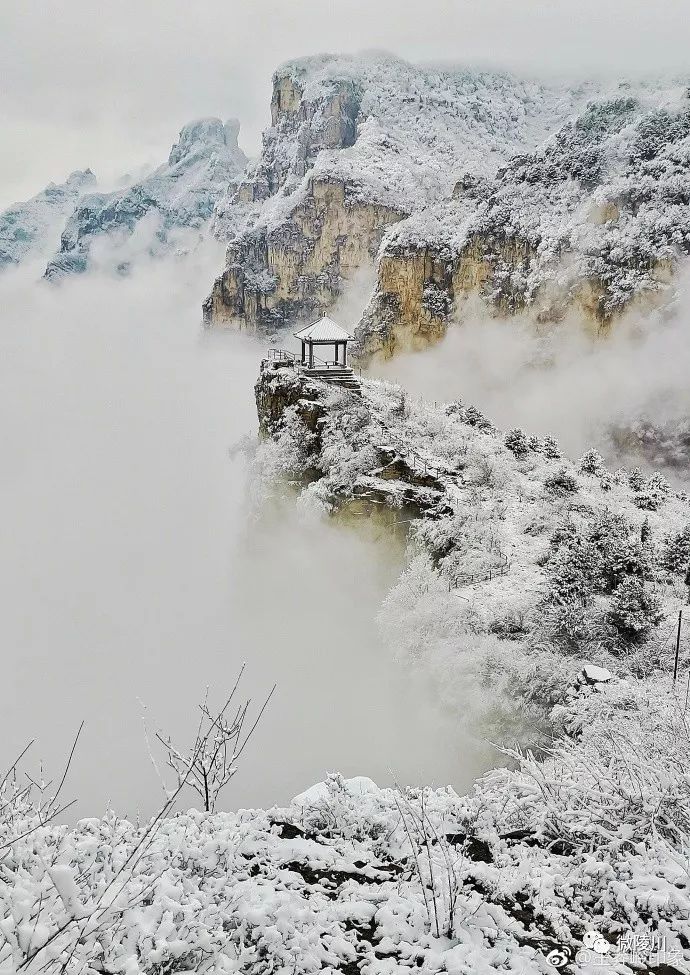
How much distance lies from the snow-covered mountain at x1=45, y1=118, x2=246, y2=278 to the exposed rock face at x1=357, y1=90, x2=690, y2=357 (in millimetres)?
99942

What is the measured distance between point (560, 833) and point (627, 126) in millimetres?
60924

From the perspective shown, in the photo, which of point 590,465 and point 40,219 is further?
point 40,219

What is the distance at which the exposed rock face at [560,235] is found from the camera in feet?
144

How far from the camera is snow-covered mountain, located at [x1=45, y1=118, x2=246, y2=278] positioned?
468 feet

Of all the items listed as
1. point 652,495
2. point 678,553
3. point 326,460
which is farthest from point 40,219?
point 678,553

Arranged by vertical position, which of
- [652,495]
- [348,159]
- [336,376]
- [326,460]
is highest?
[348,159]

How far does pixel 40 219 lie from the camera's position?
582ft

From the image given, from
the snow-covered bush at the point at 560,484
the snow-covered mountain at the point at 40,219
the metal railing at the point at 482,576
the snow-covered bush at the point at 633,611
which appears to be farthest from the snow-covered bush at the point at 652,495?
the snow-covered mountain at the point at 40,219

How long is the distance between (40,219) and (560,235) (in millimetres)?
183746

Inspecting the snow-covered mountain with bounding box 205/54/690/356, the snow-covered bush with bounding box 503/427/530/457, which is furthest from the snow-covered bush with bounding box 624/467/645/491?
the snow-covered mountain with bounding box 205/54/690/356

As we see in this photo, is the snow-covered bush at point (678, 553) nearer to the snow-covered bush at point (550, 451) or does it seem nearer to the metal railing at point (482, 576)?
the metal railing at point (482, 576)

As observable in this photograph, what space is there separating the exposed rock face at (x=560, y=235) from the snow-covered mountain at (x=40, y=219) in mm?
161339

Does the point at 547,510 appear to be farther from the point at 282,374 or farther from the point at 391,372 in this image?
the point at 391,372

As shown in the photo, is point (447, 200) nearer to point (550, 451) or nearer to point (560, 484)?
point (550, 451)
